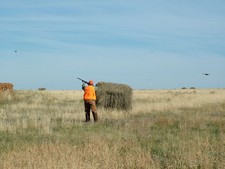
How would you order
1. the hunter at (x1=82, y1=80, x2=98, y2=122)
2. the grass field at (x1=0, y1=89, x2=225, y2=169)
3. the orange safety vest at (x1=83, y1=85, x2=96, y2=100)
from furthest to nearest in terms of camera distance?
the orange safety vest at (x1=83, y1=85, x2=96, y2=100) → the hunter at (x1=82, y1=80, x2=98, y2=122) → the grass field at (x1=0, y1=89, x2=225, y2=169)

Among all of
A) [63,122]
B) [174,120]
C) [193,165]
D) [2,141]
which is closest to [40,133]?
[2,141]

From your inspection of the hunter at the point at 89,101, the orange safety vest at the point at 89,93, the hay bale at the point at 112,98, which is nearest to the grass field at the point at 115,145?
the hunter at the point at 89,101

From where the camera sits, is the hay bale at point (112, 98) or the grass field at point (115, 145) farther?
the hay bale at point (112, 98)

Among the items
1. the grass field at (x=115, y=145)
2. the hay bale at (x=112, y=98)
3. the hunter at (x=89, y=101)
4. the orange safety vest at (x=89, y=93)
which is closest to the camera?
the grass field at (x=115, y=145)

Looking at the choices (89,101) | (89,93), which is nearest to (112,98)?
(89,93)

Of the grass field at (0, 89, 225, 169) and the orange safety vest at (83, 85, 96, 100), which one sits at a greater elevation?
the orange safety vest at (83, 85, 96, 100)

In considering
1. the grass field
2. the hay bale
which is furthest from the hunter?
the hay bale

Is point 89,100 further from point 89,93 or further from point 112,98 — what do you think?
point 112,98

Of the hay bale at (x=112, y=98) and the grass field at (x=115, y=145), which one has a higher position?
the hay bale at (x=112, y=98)

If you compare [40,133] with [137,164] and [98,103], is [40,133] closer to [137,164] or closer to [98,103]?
[137,164]

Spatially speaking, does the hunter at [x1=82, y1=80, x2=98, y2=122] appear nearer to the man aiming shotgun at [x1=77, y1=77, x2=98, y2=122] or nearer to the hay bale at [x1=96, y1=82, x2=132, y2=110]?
the man aiming shotgun at [x1=77, y1=77, x2=98, y2=122]

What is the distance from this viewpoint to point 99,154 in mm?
10383

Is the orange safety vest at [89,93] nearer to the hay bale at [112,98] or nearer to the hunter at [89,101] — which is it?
the hunter at [89,101]

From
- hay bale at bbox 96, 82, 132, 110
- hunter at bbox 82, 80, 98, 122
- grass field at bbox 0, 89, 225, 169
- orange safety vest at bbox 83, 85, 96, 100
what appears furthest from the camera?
hay bale at bbox 96, 82, 132, 110
